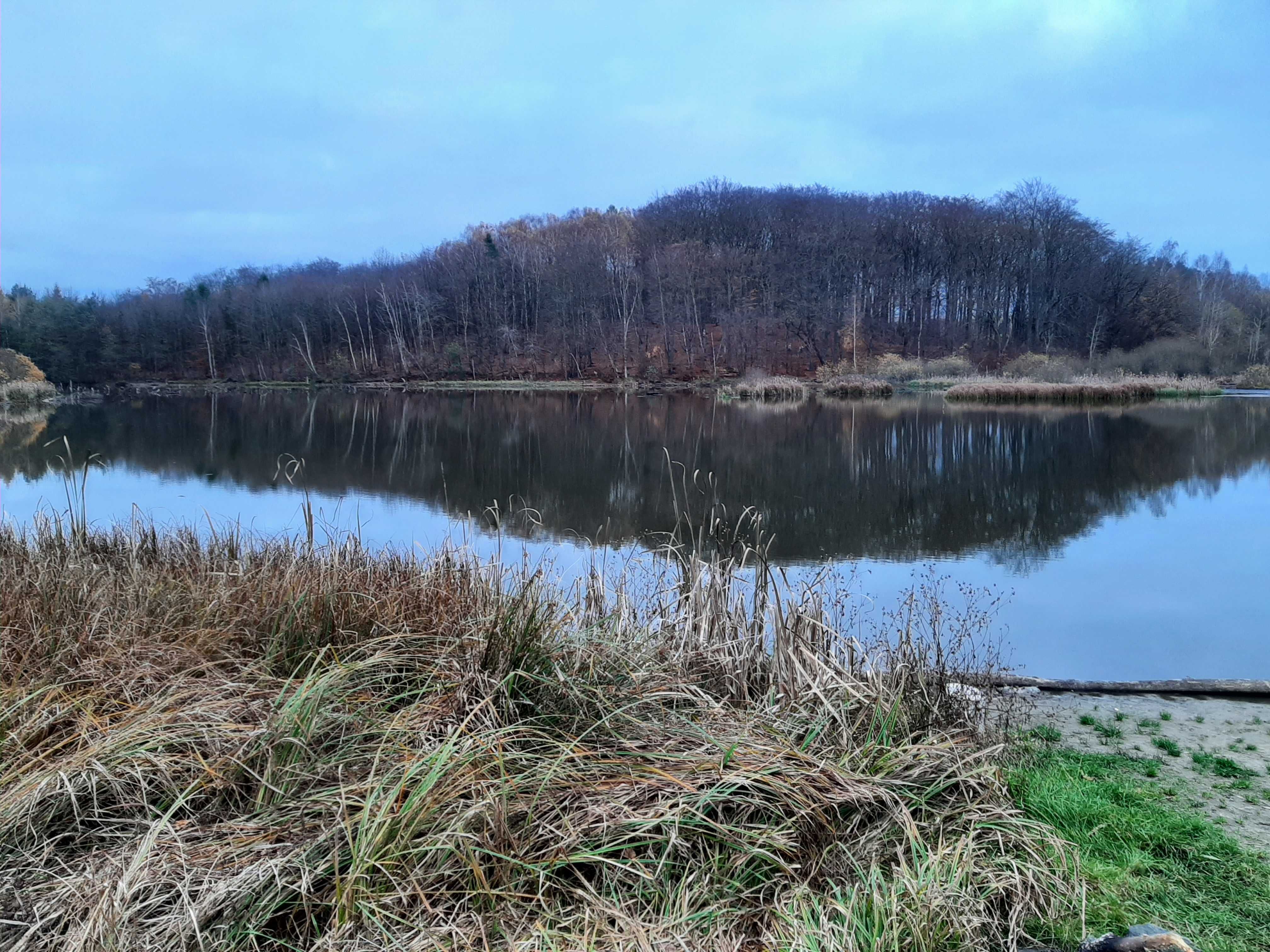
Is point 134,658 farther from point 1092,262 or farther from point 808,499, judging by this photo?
point 1092,262

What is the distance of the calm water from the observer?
8.86 m

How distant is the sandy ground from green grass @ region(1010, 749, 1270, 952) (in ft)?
0.66

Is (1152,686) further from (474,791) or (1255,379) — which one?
(1255,379)

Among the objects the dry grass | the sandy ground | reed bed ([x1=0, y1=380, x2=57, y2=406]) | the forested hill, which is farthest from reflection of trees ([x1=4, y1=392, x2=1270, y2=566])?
the forested hill

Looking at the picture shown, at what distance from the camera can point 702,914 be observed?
2.38m

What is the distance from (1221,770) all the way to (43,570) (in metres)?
6.62

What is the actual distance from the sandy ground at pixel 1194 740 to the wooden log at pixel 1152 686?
83mm

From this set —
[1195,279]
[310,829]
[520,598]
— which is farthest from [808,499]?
[1195,279]

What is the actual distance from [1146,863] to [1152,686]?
363cm

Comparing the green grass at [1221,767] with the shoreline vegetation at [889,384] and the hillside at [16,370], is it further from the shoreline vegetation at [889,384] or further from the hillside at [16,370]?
the hillside at [16,370]

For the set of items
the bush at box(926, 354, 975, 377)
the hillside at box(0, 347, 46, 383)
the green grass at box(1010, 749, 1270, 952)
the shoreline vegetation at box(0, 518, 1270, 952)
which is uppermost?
the hillside at box(0, 347, 46, 383)

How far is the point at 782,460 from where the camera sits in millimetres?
19781

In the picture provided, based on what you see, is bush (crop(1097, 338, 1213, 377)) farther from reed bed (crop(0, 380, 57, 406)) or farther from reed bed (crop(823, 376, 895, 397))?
reed bed (crop(0, 380, 57, 406))

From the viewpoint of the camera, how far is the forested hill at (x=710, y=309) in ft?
201
